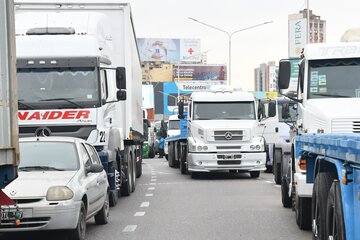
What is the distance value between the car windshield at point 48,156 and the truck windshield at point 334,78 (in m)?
4.19

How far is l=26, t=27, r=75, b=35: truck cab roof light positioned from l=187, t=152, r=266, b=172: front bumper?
8.93 meters

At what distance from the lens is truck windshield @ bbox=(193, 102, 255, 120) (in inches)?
920

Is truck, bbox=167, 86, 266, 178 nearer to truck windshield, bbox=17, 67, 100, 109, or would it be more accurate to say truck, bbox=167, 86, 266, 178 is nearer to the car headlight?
truck windshield, bbox=17, 67, 100, 109

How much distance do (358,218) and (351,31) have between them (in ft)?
27.2

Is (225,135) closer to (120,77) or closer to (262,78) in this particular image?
(120,77)

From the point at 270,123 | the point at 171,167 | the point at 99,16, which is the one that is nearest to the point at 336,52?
the point at 99,16

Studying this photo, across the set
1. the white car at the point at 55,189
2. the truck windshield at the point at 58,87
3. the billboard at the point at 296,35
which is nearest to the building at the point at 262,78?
the billboard at the point at 296,35

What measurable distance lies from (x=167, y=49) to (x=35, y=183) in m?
110

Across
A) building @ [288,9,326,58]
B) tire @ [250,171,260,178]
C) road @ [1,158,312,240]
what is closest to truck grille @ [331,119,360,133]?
road @ [1,158,312,240]

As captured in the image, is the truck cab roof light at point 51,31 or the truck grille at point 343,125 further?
the truck cab roof light at point 51,31

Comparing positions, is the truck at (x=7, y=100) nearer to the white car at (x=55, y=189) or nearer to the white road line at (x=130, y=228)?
the white car at (x=55, y=189)

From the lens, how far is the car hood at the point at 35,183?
362 inches

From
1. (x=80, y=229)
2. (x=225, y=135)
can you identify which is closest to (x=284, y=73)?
(x=80, y=229)

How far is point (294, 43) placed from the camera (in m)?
55.7
